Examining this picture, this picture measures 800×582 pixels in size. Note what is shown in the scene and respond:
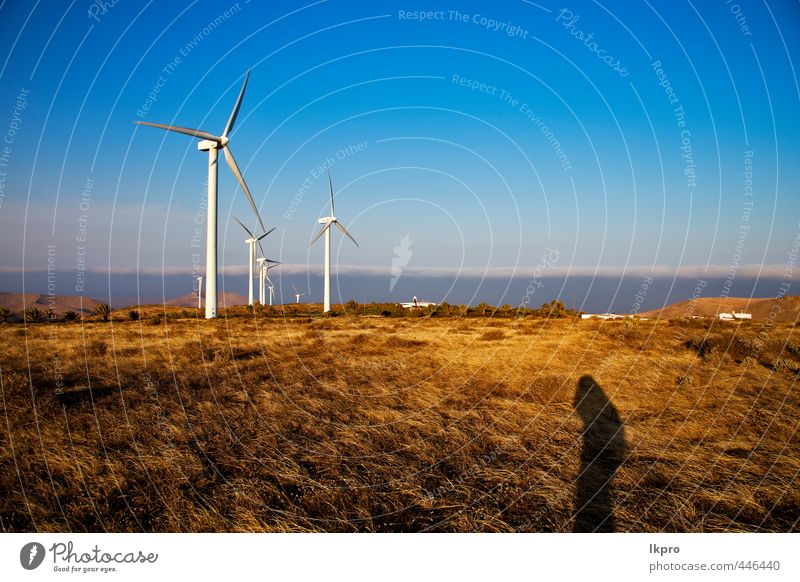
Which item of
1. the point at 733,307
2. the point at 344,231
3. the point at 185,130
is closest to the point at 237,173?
the point at 185,130

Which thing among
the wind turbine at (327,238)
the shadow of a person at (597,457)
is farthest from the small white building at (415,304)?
the shadow of a person at (597,457)

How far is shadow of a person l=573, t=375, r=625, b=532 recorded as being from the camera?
742 centimetres

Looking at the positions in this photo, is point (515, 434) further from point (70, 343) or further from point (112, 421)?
point (70, 343)

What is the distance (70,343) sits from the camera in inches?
1069

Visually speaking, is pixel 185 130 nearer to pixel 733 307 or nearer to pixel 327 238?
pixel 327 238

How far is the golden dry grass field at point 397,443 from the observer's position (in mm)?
7375

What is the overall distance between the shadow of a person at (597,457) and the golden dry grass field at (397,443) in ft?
0.17

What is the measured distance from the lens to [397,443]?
36.0 feet

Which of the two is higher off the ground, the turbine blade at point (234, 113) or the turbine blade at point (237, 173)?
the turbine blade at point (234, 113)

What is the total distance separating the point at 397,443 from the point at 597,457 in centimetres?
486

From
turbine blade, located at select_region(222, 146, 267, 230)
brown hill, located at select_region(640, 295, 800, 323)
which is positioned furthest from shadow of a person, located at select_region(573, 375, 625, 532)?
brown hill, located at select_region(640, 295, 800, 323)

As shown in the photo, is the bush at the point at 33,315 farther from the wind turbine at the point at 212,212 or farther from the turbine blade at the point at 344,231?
the turbine blade at the point at 344,231

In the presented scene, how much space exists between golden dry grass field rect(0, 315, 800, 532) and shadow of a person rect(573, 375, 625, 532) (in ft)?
0.17

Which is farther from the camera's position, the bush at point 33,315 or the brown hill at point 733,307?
the brown hill at point 733,307
